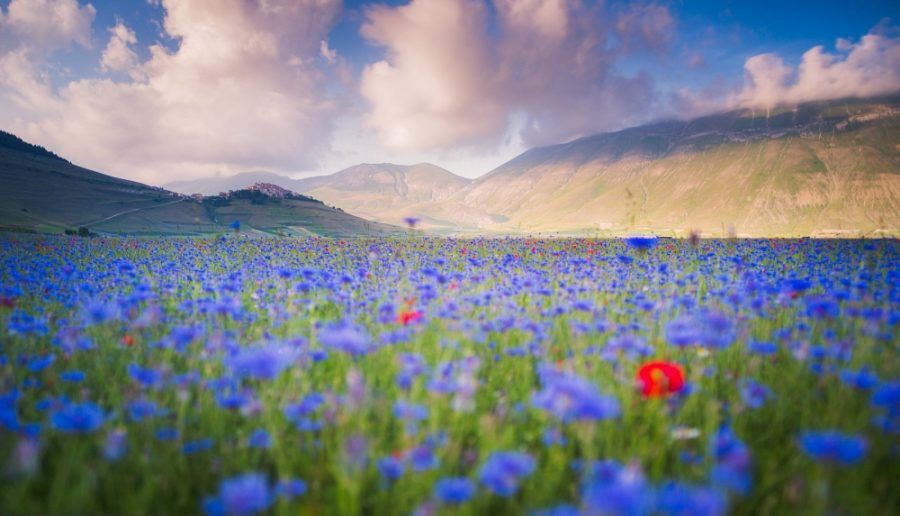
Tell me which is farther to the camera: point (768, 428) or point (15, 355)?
point (15, 355)

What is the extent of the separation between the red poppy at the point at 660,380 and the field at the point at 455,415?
1 cm

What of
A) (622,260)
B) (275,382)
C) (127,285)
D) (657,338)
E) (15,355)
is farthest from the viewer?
(622,260)

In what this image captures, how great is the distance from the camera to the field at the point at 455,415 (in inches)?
66.7

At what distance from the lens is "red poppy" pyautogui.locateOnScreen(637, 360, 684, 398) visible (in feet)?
8.16

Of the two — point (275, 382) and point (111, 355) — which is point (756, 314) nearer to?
point (275, 382)

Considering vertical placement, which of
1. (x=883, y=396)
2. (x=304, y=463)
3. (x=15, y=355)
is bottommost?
(x=304, y=463)

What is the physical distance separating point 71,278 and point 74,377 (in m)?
6.61

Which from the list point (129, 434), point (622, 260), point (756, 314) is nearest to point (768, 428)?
point (756, 314)

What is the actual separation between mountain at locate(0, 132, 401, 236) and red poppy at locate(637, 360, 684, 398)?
58261 millimetres

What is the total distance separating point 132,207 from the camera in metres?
72.8

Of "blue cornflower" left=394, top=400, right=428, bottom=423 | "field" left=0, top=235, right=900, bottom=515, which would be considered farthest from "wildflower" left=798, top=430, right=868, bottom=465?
"blue cornflower" left=394, top=400, right=428, bottom=423

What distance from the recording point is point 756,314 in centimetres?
451

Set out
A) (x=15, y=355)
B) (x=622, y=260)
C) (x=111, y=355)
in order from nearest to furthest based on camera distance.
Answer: (x=15, y=355)
(x=111, y=355)
(x=622, y=260)

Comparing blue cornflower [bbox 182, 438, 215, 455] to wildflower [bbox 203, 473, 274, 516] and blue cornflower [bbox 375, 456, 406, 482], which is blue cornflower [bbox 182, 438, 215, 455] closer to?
wildflower [bbox 203, 473, 274, 516]
